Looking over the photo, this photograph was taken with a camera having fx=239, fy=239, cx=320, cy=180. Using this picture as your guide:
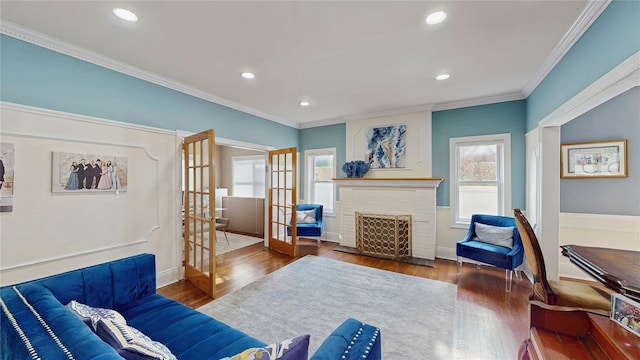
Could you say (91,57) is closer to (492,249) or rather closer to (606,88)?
(606,88)

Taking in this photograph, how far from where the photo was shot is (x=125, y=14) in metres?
1.88

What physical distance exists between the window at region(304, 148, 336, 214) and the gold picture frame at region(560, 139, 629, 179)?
3725mm

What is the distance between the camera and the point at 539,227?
2.85m

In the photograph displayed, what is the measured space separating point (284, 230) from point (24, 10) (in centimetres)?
402

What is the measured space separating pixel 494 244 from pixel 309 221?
3.17 m

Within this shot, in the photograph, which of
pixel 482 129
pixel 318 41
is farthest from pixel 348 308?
pixel 482 129

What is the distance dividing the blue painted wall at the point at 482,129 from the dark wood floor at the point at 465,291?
4.04 ft

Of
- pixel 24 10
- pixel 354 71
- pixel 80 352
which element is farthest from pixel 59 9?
pixel 354 71

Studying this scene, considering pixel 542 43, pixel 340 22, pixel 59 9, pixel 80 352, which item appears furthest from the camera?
pixel 542 43

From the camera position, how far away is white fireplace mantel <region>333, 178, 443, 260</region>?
4.09 metres

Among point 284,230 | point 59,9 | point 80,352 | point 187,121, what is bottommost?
point 284,230

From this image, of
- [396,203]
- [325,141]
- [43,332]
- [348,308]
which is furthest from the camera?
[325,141]

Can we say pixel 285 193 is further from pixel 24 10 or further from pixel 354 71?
pixel 24 10

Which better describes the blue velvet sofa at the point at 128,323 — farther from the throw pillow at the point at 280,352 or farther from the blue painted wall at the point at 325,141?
the blue painted wall at the point at 325,141
